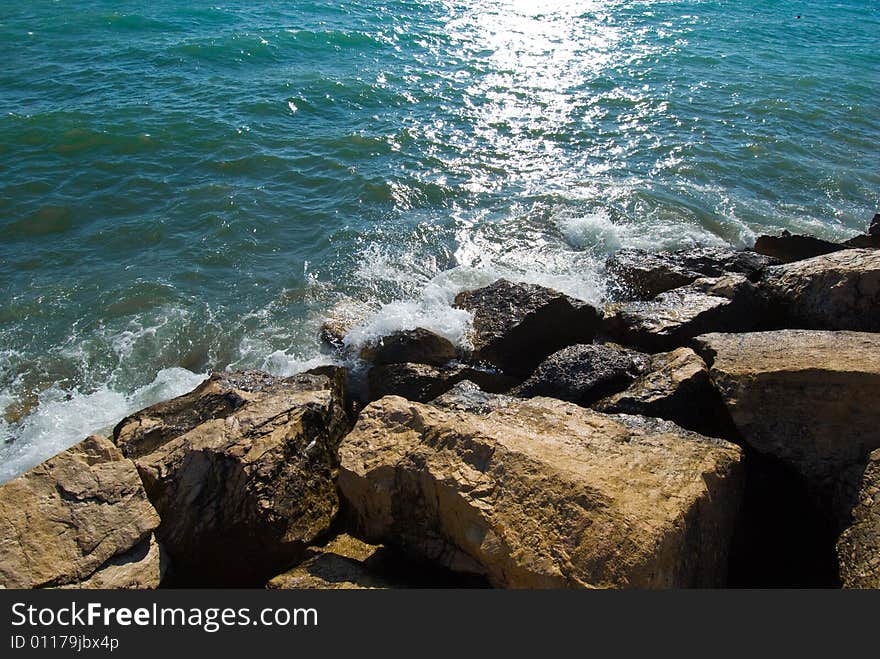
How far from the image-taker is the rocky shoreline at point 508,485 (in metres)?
4.09

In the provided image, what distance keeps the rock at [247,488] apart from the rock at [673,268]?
5542 millimetres

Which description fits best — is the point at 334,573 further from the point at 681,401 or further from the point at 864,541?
the point at 864,541

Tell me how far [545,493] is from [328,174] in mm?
10929

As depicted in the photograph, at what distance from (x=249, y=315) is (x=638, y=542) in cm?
763

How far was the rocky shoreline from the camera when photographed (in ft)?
13.4

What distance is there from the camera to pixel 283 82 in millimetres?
17938

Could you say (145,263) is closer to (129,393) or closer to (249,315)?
(249,315)

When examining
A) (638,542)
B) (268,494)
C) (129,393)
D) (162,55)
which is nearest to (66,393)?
(129,393)

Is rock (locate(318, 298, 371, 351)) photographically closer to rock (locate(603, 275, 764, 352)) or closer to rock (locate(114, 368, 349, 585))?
rock (locate(114, 368, 349, 585))

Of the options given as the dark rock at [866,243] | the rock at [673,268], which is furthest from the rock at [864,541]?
the dark rock at [866,243]

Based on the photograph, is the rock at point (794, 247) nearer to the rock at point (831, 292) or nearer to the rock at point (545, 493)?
the rock at point (831, 292)

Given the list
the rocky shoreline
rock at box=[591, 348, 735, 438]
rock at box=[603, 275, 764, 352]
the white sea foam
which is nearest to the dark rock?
rock at box=[603, 275, 764, 352]

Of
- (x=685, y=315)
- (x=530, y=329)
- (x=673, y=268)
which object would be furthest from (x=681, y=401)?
(x=673, y=268)

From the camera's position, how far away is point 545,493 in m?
4.17
